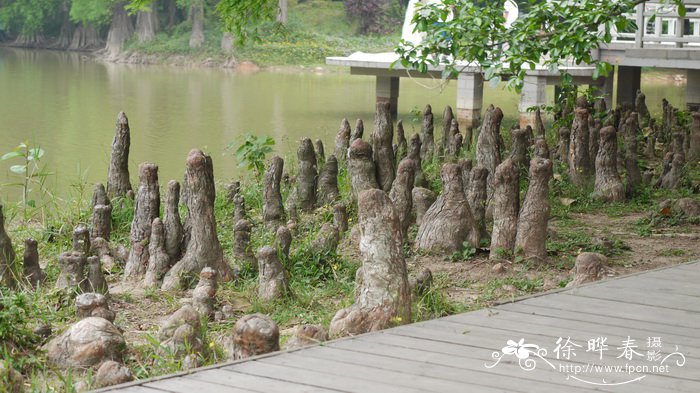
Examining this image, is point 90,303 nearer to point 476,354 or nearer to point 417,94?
point 476,354

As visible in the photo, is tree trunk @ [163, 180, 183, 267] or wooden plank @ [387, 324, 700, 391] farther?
tree trunk @ [163, 180, 183, 267]

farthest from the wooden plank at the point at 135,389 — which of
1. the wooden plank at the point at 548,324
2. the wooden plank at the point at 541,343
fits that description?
the wooden plank at the point at 548,324

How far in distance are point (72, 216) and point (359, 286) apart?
144 inches

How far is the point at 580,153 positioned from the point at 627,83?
27.4 feet

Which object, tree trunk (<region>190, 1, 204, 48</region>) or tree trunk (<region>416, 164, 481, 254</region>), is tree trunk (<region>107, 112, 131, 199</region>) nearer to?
tree trunk (<region>416, 164, 481, 254</region>)

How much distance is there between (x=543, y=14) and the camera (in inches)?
291

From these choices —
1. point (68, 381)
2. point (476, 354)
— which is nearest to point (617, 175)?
point (476, 354)

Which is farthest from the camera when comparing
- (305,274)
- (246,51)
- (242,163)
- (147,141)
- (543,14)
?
(246,51)

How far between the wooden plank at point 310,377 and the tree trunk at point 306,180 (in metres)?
4.54

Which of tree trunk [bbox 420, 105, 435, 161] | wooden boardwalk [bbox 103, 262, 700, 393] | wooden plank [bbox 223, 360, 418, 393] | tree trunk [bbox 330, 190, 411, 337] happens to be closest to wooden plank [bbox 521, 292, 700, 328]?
wooden boardwalk [bbox 103, 262, 700, 393]

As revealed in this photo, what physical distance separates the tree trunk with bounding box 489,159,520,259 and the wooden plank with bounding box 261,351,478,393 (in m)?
2.91

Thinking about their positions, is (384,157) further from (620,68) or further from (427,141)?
(620,68)

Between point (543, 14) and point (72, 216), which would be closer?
point (543, 14)

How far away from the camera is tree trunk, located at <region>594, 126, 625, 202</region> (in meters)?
8.48
